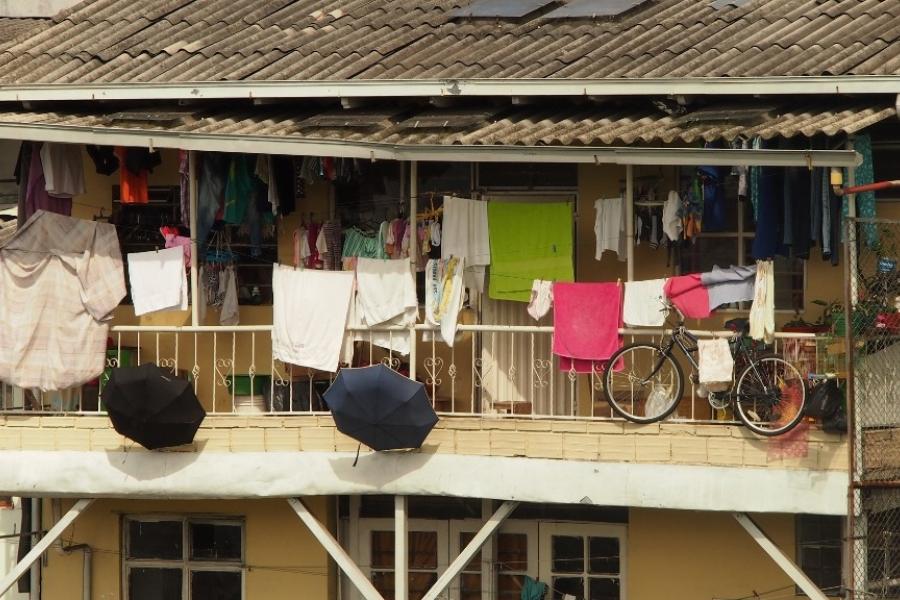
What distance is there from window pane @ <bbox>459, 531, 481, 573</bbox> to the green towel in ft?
9.29

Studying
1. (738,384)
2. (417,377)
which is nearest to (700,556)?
(738,384)

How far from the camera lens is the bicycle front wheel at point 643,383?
1750 centimetres

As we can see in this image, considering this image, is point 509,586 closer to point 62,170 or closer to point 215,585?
point 215,585

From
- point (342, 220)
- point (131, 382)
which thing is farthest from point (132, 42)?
point (131, 382)

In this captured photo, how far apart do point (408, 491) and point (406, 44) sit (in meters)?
4.38

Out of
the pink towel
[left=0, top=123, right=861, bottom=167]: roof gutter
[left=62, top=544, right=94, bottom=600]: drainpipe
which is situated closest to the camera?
[left=0, top=123, right=861, bottom=167]: roof gutter

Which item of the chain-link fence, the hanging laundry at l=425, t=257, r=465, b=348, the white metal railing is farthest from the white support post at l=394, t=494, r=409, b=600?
the chain-link fence

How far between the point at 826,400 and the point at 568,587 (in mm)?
3769

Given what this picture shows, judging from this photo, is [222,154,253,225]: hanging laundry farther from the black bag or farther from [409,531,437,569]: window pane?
the black bag

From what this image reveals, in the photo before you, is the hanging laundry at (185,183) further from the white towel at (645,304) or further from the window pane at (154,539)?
the white towel at (645,304)

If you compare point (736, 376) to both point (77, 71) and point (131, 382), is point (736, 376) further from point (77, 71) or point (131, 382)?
point (77, 71)

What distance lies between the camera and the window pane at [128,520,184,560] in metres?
20.5

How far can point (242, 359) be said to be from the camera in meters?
20.2

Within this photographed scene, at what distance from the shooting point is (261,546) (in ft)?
66.3
